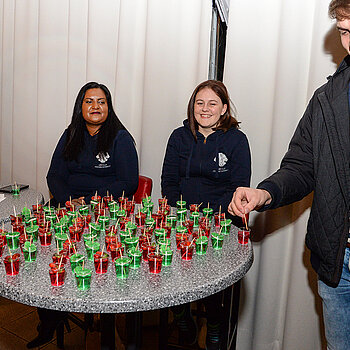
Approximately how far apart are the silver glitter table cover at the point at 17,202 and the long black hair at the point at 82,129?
0.35 metres

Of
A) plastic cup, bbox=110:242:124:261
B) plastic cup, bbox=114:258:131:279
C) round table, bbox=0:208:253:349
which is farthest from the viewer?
plastic cup, bbox=110:242:124:261

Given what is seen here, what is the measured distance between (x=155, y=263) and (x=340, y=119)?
0.66 meters

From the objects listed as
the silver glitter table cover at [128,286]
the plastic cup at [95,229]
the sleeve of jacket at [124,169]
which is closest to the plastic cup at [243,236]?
the silver glitter table cover at [128,286]

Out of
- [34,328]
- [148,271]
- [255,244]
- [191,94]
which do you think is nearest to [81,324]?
[34,328]

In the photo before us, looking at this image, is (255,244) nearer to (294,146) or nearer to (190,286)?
(294,146)

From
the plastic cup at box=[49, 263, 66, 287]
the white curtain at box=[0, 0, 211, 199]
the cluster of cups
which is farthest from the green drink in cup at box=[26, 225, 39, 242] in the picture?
the white curtain at box=[0, 0, 211, 199]

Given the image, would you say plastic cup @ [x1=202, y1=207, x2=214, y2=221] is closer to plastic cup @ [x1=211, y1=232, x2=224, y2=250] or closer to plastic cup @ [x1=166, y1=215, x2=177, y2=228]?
plastic cup @ [x1=166, y1=215, x2=177, y2=228]

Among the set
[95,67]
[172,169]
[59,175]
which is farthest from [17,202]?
[95,67]

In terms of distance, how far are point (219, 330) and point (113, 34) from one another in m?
1.80

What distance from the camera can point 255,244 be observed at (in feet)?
8.46

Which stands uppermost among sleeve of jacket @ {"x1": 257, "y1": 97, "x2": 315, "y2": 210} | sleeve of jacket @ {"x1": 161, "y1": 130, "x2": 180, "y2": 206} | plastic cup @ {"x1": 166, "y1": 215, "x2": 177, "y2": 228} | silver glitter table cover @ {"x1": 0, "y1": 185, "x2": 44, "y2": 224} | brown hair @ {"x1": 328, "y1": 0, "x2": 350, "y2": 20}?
brown hair @ {"x1": 328, "y1": 0, "x2": 350, "y2": 20}

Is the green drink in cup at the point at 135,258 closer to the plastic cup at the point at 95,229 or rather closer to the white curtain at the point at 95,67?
the plastic cup at the point at 95,229

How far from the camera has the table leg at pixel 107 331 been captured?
4.24 ft

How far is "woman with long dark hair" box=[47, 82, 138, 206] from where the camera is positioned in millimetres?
2543
